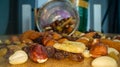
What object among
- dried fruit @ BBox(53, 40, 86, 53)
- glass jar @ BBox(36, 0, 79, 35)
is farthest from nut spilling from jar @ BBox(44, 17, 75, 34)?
dried fruit @ BBox(53, 40, 86, 53)

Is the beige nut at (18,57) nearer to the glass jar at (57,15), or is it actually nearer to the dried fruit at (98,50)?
the dried fruit at (98,50)

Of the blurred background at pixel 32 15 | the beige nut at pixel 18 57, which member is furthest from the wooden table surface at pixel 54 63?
the blurred background at pixel 32 15

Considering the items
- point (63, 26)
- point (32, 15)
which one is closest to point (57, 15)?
point (63, 26)

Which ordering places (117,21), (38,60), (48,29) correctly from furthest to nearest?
(117,21), (48,29), (38,60)

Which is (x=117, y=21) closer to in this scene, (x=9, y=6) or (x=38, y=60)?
(x=9, y=6)

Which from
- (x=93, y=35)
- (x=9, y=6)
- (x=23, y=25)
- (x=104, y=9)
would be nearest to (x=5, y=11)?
(x=9, y=6)

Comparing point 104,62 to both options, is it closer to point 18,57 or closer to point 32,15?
point 18,57

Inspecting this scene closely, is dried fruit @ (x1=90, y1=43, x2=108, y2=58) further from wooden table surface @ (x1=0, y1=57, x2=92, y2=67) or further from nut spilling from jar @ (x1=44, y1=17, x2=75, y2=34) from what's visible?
nut spilling from jar @ (x1=44, y1=17, x2=75, y2=34)
